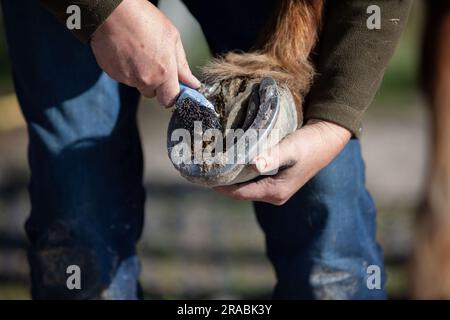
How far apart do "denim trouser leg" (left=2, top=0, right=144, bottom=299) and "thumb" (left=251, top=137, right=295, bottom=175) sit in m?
0.46

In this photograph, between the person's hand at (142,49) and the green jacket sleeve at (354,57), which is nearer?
the person's hand at (142,49)

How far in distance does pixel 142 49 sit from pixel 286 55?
294 millimetres

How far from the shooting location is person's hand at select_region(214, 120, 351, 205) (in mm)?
1627

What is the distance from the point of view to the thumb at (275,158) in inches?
61.8

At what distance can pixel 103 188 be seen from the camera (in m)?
1.95

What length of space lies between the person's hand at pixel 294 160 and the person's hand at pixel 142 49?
21cm

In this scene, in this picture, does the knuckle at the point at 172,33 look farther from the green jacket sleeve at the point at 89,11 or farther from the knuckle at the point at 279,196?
the knuckle at the point at 279,196

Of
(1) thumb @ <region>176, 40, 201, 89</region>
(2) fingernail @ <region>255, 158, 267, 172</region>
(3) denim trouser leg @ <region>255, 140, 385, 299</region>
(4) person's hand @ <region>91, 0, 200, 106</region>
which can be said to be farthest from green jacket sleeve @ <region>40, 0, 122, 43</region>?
(3) denim trouser leg @ <region>255, 140, 385, 299</region>

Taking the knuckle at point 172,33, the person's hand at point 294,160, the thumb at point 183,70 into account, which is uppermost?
the knuckle at point 172,33

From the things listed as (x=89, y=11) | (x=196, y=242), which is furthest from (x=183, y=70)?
(x=196, y=242)

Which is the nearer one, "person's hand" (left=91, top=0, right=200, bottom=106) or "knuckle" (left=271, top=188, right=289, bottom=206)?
"person's hand" (left=91, top=0, right=200, bottom=106)

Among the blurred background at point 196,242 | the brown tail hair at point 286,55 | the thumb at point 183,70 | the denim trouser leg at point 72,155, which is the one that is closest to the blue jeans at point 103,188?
the denim trouser leg at point 72,155

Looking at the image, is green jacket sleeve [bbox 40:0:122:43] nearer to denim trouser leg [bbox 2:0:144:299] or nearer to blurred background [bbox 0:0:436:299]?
denim trouser leg [bbox 2:0:144:299]

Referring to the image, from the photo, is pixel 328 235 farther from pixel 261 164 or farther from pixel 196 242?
pixel 196 242
